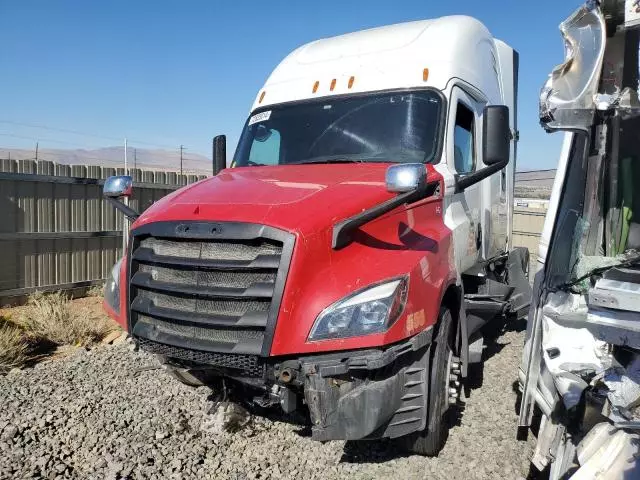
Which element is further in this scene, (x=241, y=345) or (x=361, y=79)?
(x=361, y=79)

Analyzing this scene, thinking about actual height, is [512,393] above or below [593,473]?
below

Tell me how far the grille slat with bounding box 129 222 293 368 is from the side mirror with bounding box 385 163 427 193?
0.71 metres

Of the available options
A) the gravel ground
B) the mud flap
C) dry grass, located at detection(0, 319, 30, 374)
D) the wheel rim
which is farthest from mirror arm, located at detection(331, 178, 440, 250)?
dry grass, located at detection(0, 319, 30, 374)

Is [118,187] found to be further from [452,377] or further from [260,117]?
[452,377]

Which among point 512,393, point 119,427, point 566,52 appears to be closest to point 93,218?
point 119,427

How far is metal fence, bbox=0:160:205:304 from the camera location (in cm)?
821

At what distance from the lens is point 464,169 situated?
4.66 m

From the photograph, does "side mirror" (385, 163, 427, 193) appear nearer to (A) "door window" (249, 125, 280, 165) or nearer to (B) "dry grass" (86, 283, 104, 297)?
(A) "door window" (249, 125, 280, 165)

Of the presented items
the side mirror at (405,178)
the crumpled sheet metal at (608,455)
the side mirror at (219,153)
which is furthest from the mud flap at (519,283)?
the side mirror at (219,153)

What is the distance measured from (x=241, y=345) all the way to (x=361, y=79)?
2.76m

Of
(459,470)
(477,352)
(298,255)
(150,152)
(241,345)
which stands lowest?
(459,470)

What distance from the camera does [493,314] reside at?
4.97 m

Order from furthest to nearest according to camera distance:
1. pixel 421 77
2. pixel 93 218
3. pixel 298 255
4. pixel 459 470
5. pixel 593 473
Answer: pixel 93 218, pixel 421 77, pixel 459 470, pixel 298 255, pixel 593 473

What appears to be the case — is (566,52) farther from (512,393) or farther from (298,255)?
(512,393)
